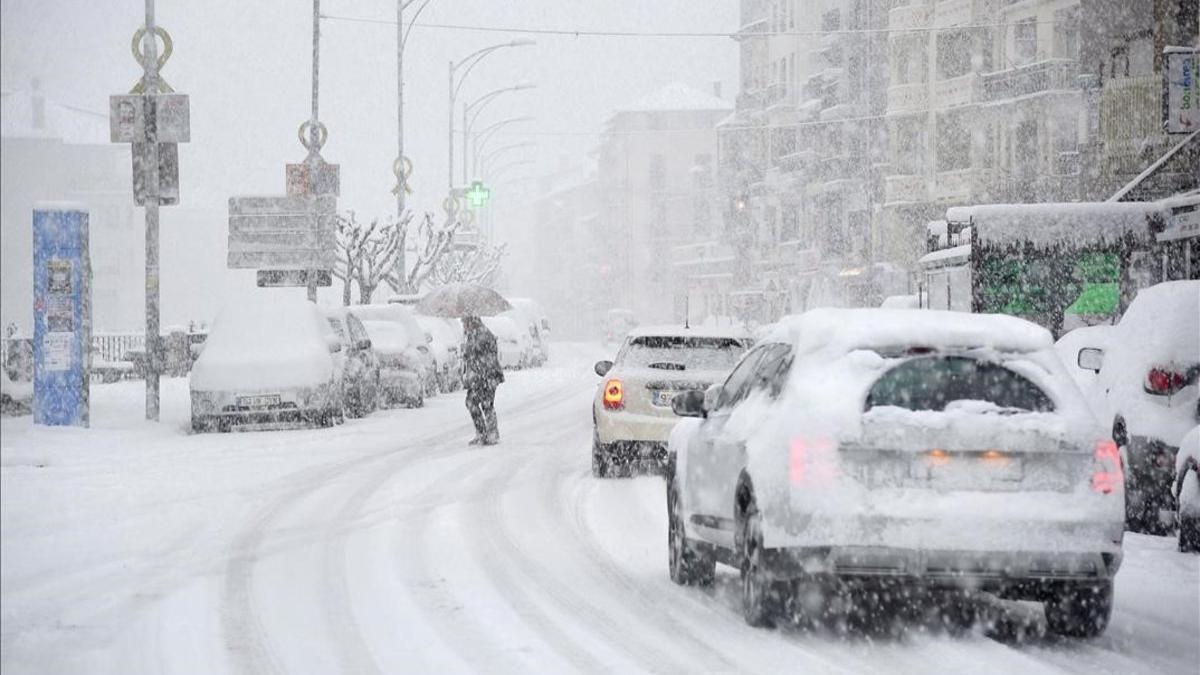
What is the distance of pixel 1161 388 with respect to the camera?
1270 cm

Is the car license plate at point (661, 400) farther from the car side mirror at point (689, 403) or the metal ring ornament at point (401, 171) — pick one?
the metal ring ornament at point (401, 171)

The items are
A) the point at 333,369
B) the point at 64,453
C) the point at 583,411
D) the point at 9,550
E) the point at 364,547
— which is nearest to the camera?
the point at 9,550

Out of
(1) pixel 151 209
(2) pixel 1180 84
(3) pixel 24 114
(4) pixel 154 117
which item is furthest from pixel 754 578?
(1) pixel 151 209

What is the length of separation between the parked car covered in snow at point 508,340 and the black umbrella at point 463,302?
22552 mm

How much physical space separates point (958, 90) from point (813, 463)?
175 ft

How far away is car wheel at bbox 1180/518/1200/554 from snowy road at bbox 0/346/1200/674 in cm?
14

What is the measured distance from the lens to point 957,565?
26.6 feet

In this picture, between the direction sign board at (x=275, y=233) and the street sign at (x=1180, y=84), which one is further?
the direction sign board at (x=275, y=233)

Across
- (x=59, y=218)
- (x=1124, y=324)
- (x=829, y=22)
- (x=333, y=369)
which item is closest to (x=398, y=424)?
(x=333, y=369)

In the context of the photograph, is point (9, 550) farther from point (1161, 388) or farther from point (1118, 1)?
point (1118, 1)

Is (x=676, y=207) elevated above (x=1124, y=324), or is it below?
above

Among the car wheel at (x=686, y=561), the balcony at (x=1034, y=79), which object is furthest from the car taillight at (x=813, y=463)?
the balcony at (x=1034, y=79)

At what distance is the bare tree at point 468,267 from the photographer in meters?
83.1

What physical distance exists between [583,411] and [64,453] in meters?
13.2
